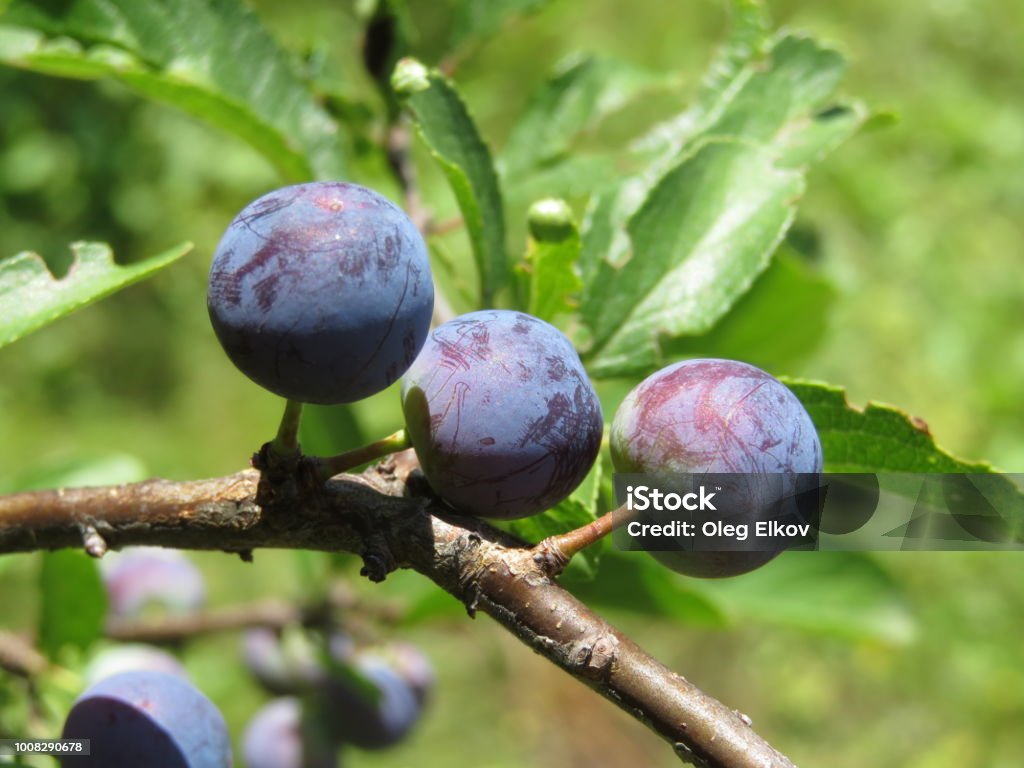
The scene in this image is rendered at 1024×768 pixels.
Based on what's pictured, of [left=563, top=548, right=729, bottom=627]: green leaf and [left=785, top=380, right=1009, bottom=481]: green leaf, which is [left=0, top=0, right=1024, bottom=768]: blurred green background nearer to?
[left=563, top=548, right=729, bottom=627]: green leaf

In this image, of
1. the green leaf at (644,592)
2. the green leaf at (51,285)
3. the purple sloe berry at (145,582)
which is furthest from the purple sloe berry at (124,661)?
the green leaf at (51,285)

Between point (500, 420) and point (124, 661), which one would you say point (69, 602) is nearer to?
point (124, 661)

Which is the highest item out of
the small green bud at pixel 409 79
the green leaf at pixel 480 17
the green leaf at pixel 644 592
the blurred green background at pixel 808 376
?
the small green bud at pixel 409 79

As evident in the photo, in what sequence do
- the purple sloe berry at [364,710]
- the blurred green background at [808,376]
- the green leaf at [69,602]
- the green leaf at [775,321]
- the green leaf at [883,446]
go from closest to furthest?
1. the green leaf at [883,446]
2. the green leaf at [69,602]
3. the green leaf at [775,321]
4. the purple sloe berry at [364,710]
5. the blurred green background at [808,376]

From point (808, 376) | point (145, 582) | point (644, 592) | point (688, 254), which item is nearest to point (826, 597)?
point (644, 592)

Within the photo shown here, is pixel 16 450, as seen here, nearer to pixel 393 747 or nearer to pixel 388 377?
pixel 393 747

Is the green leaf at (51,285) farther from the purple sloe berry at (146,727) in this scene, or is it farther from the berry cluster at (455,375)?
the purple sloe berry at (146,727)
